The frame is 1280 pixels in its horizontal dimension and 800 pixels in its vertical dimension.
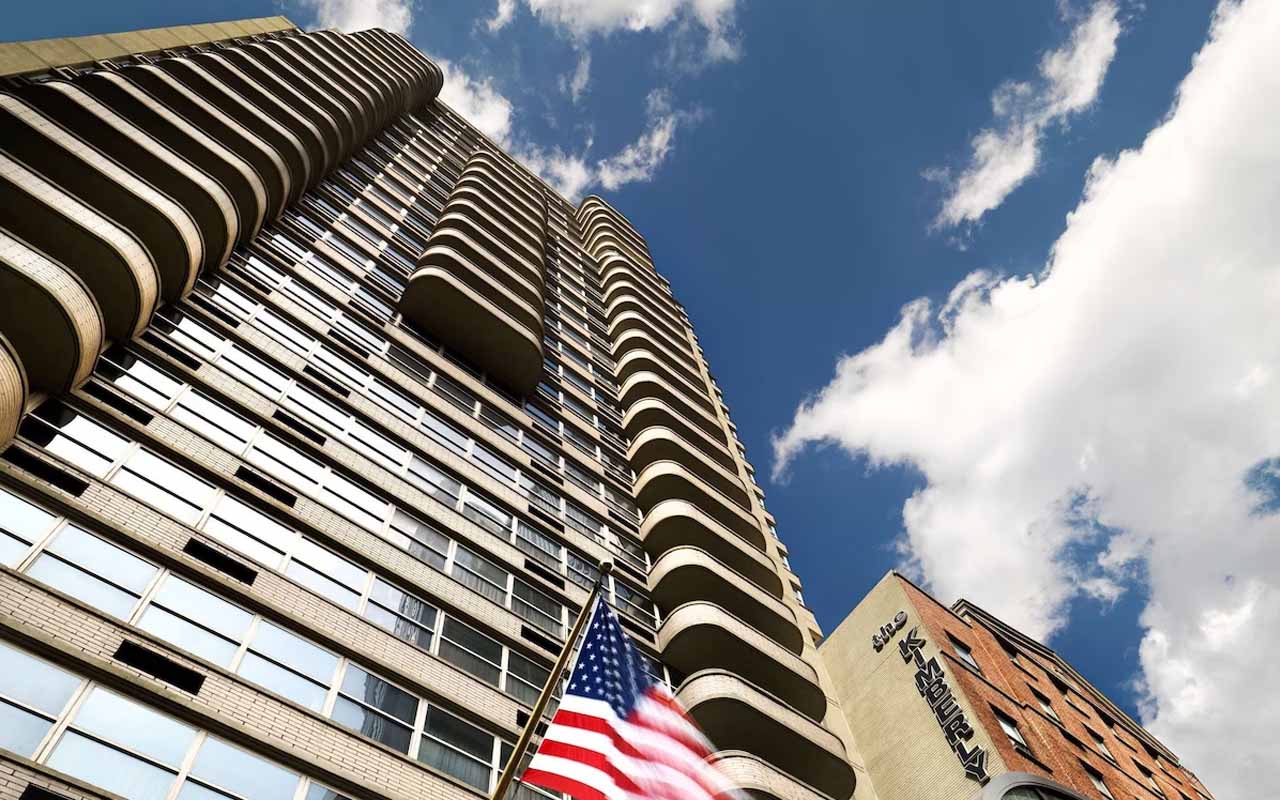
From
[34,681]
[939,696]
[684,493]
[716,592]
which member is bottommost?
[34,681]

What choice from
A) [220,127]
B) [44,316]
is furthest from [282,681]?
[220,127]

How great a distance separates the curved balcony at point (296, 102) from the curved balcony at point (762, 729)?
970 inches

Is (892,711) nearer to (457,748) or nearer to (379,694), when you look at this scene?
(457,748)

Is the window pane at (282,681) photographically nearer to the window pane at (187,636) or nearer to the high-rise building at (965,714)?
the window pane at (187,636)

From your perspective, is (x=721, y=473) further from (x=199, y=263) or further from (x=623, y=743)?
(x=623, y=743)

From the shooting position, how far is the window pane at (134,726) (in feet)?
32.7

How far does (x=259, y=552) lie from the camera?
1462cm

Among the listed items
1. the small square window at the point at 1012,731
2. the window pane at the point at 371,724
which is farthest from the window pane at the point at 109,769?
the small square window at the point at 1012,731

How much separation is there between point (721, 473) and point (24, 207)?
25488mm

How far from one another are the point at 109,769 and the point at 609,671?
6.33m

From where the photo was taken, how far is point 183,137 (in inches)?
851

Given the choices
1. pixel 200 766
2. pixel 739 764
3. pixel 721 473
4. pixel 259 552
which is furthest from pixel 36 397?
pixel 721 473

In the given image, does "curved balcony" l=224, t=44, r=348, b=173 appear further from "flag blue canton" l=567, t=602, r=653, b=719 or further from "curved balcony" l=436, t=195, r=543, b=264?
"flag blue canton" l=567, t=602, r=653, b=719

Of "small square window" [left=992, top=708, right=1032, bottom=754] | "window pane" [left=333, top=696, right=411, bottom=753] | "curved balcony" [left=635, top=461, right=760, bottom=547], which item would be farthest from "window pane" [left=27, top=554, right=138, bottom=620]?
Result: "small square window" [left=992, top=708, right=1032, bottom=754]
